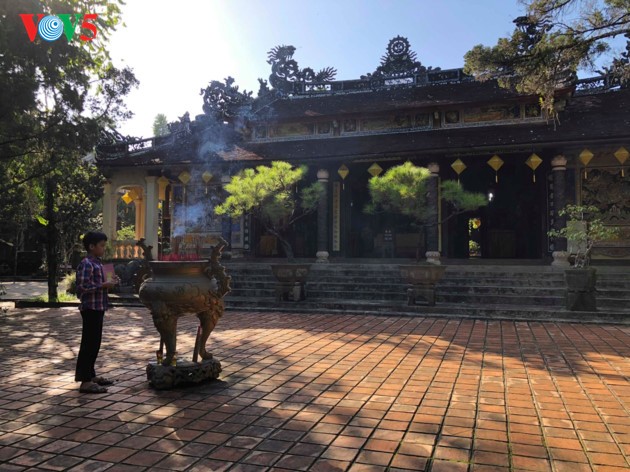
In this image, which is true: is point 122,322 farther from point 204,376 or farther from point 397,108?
point 397,108

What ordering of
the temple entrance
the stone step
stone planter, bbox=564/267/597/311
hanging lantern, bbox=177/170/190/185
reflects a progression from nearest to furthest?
the stone step
stone planter, bbox=564/267/597/311
the temple entrance
hanging lantern, bbox=177/170/190/185

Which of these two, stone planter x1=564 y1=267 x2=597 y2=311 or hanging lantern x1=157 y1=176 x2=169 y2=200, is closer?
stone planter x1=564 y1=267 x2=597 y2=311

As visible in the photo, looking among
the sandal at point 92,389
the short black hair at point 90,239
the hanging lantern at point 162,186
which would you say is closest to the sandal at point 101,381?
the sandal at point 92,389

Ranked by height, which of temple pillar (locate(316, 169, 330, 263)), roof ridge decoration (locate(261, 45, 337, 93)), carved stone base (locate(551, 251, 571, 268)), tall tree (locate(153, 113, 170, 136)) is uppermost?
tall tree (locate(153, 113, 170, 136))

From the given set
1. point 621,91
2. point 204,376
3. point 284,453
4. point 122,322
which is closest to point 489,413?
point 284,453

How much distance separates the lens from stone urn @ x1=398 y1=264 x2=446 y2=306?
928 cm

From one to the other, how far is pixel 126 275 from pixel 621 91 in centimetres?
1648

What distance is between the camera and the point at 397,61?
1780cm

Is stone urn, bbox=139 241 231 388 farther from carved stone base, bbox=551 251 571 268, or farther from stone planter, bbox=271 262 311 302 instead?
carved stone base, bbox=551 251 571 268

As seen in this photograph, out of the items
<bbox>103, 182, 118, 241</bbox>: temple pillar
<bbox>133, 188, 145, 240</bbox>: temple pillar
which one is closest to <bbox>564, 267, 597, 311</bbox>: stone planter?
<bbox>103, 182, 118, 241</bbox>: temple pillar

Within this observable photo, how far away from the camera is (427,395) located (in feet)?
12.1

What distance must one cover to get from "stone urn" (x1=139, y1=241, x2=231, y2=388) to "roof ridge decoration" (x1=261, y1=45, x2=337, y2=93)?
15483 mm

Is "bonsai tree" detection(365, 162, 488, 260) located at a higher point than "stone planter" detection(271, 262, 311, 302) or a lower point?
higher

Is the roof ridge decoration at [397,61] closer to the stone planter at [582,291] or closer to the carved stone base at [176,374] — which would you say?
the stone planter at [582,291]
